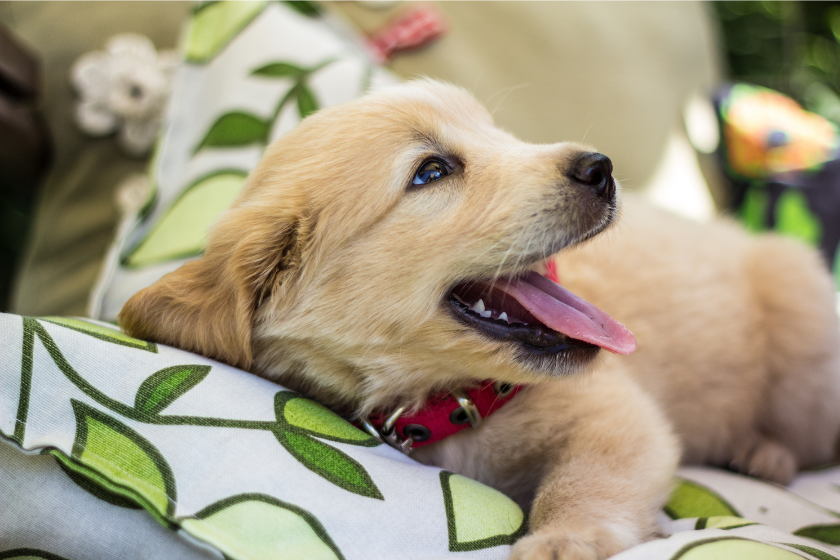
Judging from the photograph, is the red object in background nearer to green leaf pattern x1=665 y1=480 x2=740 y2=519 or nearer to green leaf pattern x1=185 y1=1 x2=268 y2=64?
green leaf pattern x1=185 y1=1 x2=268 y2=64

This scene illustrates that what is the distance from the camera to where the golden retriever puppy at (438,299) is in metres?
1.41

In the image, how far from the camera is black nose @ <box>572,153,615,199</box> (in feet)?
4.67

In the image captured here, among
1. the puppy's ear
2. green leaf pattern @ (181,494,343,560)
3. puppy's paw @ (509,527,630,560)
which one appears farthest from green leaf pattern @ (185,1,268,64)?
puppy's paw @ (509,527,630,560)

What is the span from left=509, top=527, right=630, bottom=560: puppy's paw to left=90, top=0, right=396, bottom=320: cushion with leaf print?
1301 millimetres

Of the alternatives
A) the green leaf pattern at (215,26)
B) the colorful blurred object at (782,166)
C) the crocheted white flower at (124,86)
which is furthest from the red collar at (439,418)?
the colorful blurred object at (782,166)

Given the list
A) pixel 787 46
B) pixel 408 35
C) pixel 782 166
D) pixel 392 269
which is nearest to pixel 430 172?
pixel 392 269

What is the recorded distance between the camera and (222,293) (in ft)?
4.77

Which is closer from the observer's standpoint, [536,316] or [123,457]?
[123,457]

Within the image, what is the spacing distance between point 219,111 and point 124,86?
0.85 metres

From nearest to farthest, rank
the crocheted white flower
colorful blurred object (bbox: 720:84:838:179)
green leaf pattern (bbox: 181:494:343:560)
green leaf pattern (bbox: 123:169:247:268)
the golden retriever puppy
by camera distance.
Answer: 1. green leaf pattern (bbox: 181:494:343:560)
2. the golden retriever puppy
3. green leaf pattern (bbox: 123:169:247:268)
4. the crocheted white flower
5. colorful blurred object (bbox: 720:84:838:179)

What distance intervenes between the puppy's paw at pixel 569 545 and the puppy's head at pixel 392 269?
0.37 meters

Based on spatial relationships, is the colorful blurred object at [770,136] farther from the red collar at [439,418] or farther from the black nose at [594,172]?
the red collar at [439,418]

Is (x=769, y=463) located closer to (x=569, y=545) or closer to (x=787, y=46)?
(x=569, y=545)

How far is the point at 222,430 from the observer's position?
1211 millimetres
